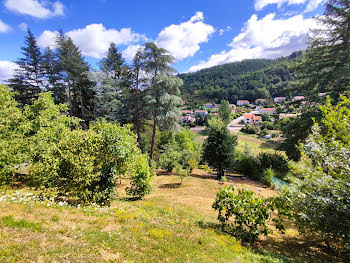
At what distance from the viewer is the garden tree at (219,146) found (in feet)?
54.0

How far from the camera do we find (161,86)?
16.7 metres

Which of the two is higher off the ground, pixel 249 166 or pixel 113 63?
pixel 113 63

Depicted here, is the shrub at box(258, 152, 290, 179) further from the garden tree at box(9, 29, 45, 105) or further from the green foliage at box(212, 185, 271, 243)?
the garden tree at box(9, 29, 45, 105)

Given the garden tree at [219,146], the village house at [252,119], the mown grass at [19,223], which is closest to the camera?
the mown grass at [19,223]

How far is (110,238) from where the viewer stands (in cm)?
445

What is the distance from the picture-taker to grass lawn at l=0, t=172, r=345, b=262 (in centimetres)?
373

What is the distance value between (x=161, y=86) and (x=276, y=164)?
1644 cm

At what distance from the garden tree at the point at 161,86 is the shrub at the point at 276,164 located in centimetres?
1231

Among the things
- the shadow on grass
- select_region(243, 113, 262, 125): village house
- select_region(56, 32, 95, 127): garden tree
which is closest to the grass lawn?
the shadow on grass

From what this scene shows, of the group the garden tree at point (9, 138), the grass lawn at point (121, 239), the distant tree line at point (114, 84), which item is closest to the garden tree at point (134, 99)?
the distant tree line at point (114, 84)

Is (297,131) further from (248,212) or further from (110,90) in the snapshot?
(110,90)

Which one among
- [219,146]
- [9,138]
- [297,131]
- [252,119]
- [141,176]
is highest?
[252,119]

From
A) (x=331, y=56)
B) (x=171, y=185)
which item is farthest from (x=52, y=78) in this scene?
(x=331, y=56)

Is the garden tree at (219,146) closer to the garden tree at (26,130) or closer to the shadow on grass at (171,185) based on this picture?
the shadow on grass at (171,185)
